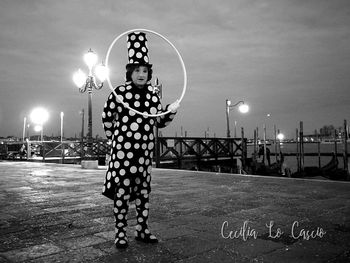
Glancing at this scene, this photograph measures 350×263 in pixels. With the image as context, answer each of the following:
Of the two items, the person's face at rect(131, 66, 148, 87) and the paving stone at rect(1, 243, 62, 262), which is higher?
the person's face at rect(131, 66, 148, 87)

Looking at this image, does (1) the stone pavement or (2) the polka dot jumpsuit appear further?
(2) the polka dot jumpsuit

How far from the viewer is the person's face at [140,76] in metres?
2.77

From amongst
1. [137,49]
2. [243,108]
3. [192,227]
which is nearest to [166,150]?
[243,108]

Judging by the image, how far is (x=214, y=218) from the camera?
370 centimetres

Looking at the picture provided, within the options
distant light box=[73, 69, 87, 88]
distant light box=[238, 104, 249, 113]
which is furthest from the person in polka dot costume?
distant light box=[238, 104, 249, 113]

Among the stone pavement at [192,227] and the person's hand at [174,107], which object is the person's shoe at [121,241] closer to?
the stone pavement at [192,227]

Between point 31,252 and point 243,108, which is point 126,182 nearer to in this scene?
point 31,252

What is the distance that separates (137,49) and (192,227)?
6.08ft

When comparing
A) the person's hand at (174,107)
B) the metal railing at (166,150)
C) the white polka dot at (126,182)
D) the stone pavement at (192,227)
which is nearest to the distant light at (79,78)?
the metal railing at (166,150)

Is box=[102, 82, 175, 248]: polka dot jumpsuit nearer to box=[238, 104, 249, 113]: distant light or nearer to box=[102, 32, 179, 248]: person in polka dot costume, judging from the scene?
box=[102, 32, 179, 248]: person in polka dot costume

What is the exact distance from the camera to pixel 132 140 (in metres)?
2.67

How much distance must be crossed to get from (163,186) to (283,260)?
4.37 meters

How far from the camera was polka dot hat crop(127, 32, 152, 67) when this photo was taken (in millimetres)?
2814

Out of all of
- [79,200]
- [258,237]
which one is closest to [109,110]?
[258,237]
